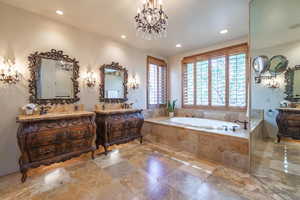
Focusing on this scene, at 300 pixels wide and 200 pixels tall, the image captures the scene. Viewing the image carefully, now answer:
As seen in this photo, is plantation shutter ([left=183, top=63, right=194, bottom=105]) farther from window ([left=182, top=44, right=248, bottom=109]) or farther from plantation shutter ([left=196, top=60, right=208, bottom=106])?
plantation shutter ([left=196, top=60, right=208, bottom=106])

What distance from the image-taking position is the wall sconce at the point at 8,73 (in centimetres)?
226

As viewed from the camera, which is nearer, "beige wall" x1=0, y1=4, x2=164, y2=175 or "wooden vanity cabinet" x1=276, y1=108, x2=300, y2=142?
"wooden vanity cabinet" x1=276, y1=108, x2=300, y2=142

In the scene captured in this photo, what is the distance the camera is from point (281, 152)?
7.71 feet

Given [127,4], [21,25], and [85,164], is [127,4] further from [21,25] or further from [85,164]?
[85,164]

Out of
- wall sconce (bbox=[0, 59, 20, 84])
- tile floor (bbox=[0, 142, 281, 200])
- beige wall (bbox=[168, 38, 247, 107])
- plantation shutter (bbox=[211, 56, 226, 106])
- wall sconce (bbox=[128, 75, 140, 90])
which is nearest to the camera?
tile floor (bbox=[0, 142, 281, 200])

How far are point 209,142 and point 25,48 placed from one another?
391 centimetres

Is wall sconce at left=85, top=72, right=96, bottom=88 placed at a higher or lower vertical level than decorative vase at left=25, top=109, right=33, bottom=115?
higher

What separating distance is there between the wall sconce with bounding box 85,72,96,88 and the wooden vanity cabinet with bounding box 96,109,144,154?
2.29 feet

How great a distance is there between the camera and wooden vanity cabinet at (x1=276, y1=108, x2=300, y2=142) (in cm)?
213

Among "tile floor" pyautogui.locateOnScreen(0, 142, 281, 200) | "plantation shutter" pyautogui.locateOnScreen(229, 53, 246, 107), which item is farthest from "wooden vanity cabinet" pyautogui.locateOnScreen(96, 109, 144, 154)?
"plantation shutter" pyautogui.locateOnScreen(229, 53, 246, 107)

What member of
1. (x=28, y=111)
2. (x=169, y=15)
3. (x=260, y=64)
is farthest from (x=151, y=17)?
(x=28, y=111)

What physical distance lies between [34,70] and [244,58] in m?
4.80

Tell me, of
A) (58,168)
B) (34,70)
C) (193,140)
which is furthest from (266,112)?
(34,70)

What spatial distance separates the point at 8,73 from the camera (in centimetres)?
230
